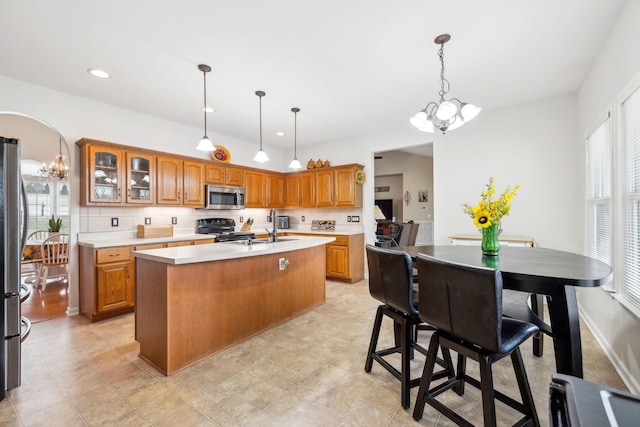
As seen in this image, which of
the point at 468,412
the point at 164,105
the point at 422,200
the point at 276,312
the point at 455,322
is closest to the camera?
the point at 455,322

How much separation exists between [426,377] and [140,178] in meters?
4.14

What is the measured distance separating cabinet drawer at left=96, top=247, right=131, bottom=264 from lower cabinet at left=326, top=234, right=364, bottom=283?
10.0ft

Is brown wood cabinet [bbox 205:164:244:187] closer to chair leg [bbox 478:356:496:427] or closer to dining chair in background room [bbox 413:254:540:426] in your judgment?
dining chair in background room [bbox 413:254:540:426]

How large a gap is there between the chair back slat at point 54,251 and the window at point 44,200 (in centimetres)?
217

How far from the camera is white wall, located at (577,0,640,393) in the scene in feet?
6.25

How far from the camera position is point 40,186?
20.0 ft

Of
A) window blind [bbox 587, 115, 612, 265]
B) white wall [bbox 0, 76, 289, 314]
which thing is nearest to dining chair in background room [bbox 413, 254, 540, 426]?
window blind [bbox 587, 115, 612, 265]

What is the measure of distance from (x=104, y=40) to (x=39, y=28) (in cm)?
44

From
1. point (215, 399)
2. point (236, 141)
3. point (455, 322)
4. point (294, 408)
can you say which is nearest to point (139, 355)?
point (215, 399)

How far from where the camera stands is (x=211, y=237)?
4453 mm

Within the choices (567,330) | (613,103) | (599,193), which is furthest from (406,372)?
(599,193)

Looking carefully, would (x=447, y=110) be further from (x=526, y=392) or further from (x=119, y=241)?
(x=119, y=241)

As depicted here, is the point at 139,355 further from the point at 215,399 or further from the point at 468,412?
the point at 468,412

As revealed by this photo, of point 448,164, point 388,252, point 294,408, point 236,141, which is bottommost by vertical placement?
point 294,408
